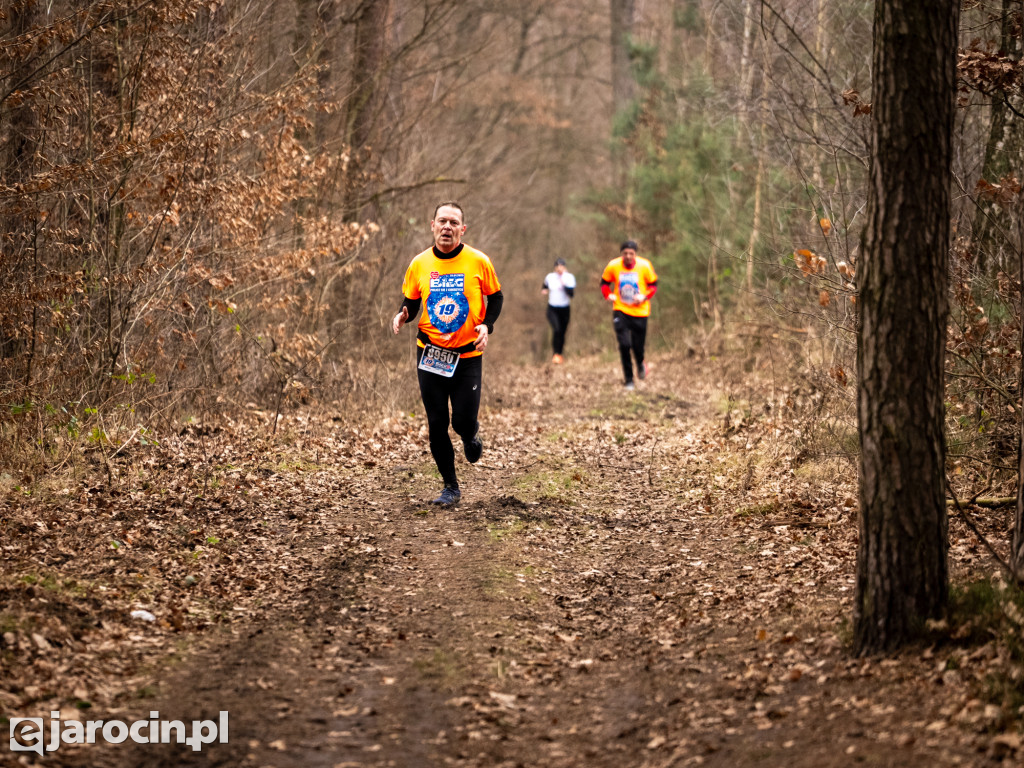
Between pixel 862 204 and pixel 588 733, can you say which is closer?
pixel 588 733

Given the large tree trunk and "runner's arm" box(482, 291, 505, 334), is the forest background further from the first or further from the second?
"runner's arm" box(482, 291, 505, 334)

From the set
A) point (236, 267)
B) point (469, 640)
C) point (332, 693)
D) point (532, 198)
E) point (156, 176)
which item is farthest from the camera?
point (532, 198)

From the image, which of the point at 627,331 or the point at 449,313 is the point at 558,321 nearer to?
the point at 627,331

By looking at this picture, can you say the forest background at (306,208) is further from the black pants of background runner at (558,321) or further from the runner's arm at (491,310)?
the black pants of background runner at (558,321)

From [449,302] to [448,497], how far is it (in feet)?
5.71

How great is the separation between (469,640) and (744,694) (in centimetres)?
163

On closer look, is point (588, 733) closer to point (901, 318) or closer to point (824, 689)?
point (824, 689)

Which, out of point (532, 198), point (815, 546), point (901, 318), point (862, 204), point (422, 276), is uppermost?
point (532, 198)

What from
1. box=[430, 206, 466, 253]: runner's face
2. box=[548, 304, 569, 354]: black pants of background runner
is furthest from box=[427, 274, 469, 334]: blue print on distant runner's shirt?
box=[548, 304, 569, 354]: black pants of background runner

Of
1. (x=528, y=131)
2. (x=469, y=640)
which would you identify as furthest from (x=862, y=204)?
(x=528, y=131)

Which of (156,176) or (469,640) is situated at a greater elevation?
(156,176)

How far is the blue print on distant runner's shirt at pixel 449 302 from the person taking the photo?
8258 millimetres

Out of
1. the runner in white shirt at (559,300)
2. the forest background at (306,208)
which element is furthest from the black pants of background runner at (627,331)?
the runner in white shirt at (559,300)

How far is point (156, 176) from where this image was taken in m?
10.2
